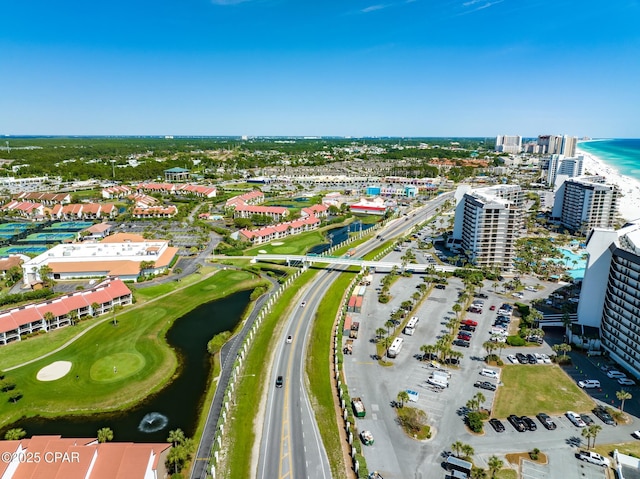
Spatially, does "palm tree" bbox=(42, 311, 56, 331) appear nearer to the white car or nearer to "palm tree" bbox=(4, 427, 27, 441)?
"palm tree" bbox=(4, 427, 27, 441)

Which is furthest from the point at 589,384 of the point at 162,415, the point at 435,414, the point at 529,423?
the point at 162,415

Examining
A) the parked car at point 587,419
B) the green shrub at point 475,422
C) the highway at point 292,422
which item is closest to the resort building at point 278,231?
the highway at point 292,422

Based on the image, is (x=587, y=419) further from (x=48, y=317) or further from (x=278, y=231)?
(x=278, y=231)

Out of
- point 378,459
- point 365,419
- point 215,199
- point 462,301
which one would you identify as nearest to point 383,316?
point 462,301

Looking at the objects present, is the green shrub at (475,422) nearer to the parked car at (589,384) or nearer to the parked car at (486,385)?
the parked car at (486,385)

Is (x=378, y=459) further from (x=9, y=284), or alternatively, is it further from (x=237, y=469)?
(x=9, y=284)
